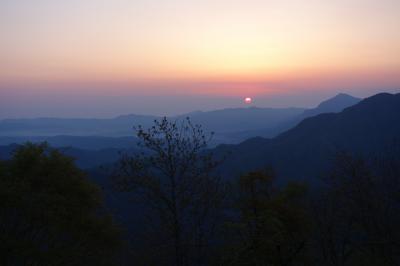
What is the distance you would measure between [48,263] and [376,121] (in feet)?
391

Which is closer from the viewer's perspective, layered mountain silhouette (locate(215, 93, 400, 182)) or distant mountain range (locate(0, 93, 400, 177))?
distant mountain range (locate(0, 93, 400, 177))

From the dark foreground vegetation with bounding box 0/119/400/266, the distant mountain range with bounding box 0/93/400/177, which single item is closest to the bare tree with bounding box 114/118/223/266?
the dark foreground vegetation with bounding box 0/119/400/266

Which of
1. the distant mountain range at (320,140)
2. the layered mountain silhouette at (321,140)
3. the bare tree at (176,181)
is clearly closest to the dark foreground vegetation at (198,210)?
the bare tree at (176,181)

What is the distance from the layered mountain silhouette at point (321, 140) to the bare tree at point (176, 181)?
79353mm

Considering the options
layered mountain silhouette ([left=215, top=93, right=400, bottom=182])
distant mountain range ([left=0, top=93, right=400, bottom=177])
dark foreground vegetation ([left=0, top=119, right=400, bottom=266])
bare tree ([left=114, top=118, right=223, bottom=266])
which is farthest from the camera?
layered mountain silhouette ([left=215, top=93, right=400, bottom=182])

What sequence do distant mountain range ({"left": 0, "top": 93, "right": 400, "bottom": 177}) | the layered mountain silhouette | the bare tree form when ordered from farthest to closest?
the layered mountain silhouette → distant mountain range ({"left": 0, "top": 93, "right": 400, "bottom": 177}) → the bare tree

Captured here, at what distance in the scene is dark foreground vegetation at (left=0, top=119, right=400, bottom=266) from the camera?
1328cm

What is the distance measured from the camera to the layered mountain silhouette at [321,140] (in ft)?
329

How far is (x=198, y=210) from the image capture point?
528 inches

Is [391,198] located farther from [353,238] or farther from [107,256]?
[107,256]

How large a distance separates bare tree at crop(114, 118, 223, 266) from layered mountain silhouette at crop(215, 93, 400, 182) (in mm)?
79353

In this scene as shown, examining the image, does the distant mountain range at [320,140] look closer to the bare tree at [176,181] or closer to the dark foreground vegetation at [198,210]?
the dark foreground vegetation at [198,210]

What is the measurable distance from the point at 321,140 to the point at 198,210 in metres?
108

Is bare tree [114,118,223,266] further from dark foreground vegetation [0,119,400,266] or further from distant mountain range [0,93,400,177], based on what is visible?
distant mountain range [0,93,400,177]
